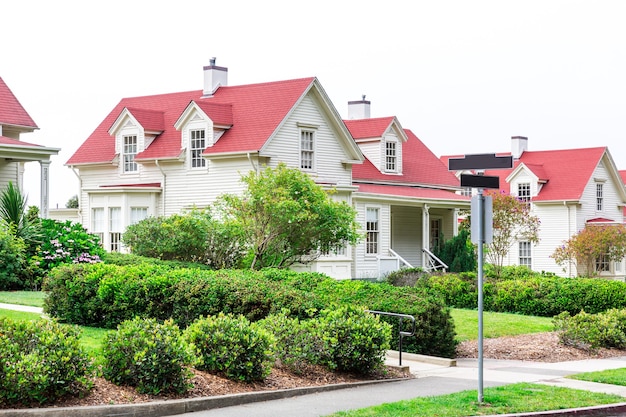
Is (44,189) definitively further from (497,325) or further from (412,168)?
(412,168)

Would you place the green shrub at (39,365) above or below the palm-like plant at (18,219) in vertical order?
below

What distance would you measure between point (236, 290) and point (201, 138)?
20.3m

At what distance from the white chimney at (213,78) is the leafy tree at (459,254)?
11.8 meters

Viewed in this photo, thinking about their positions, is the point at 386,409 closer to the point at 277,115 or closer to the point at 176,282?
the point at 176,282

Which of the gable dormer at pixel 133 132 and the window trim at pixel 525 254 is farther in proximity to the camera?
the window trim at pixel 525 254

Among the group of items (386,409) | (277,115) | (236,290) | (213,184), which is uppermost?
(277,115)

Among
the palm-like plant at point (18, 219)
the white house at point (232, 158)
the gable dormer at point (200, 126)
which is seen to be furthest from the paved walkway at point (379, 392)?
the gable dormer at point (200, 126)

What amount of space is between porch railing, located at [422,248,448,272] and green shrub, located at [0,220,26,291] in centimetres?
1829

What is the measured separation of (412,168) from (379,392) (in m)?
31.7

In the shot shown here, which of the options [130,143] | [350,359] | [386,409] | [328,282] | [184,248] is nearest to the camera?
[386,409]

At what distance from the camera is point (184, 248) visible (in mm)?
27656

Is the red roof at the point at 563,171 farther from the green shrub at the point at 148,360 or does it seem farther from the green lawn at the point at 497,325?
the green shrub at the point at 148,360

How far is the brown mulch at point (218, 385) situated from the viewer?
10531mm

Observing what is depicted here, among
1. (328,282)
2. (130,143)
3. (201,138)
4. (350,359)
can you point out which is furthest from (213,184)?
(350,359)
